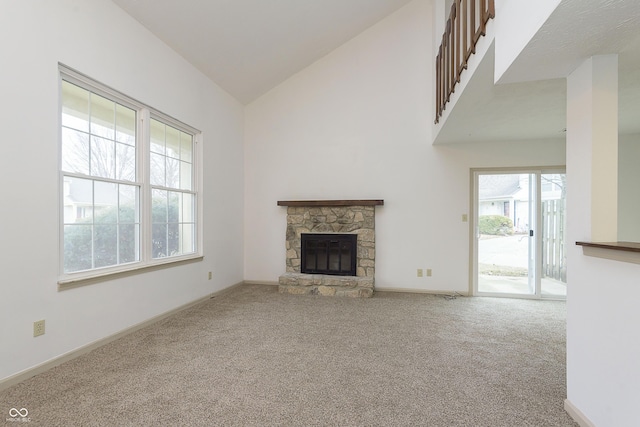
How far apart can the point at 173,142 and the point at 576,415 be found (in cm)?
431

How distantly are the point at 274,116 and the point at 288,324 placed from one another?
347cm

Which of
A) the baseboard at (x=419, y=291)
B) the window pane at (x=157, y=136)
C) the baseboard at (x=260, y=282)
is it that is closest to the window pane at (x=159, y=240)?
the window pane at (x=157, y=136)

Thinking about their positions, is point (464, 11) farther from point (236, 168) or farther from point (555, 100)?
point (236, 168)

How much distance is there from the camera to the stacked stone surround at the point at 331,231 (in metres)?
4.36

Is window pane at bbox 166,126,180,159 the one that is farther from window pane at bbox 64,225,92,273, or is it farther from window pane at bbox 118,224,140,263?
window pane at bbox 64,225,92,273

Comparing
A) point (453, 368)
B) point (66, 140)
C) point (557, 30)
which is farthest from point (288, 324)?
point (557, 30)

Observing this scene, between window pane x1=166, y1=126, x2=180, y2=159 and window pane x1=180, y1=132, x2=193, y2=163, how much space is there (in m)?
0.07

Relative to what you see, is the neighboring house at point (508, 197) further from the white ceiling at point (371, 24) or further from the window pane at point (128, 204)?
the window pane at point (128, 204)

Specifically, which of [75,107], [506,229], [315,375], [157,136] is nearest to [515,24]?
[315,375]

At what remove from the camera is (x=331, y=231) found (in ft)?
15.6

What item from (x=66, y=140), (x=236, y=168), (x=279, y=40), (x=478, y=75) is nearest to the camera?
(x=478, y=75)

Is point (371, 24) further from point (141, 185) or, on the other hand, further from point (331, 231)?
point (141, 185)

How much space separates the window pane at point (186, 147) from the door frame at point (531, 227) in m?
4.06

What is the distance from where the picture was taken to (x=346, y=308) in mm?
3752
